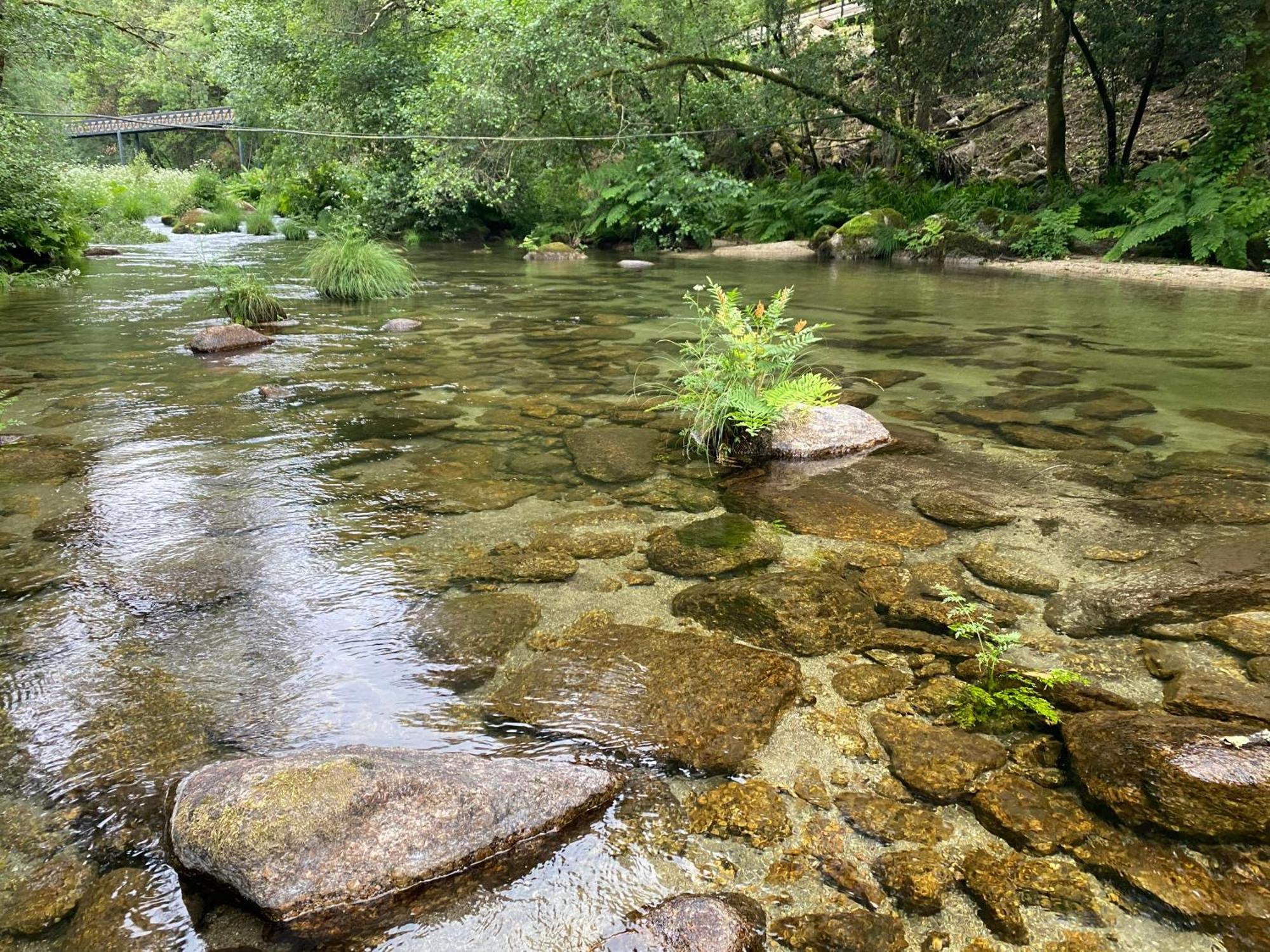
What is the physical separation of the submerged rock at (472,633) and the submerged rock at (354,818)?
546mm

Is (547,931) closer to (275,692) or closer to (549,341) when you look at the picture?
(275,692)

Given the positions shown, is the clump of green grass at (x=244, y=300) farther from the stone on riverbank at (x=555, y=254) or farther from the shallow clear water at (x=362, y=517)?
the stone on riverbank at (x=555, y=254)

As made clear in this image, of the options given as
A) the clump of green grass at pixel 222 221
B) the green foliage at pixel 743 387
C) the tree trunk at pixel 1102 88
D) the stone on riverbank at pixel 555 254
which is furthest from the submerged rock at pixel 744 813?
the clump of green grass at pixel 222 221

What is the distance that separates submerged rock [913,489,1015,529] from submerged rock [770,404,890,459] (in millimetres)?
729

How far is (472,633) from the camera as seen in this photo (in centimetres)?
265

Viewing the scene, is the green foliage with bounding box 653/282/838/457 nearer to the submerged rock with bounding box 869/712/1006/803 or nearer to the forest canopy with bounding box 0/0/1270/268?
the submerged rock with bounding box 869/712/1006/803

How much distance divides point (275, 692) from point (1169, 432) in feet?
16.4

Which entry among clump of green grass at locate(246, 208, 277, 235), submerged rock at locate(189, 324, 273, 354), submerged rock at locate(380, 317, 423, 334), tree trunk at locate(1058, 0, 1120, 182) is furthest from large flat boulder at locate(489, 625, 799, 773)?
clump of green grass at locate(246, 208, 277, 235)

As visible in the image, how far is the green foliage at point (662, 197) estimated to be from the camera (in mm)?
15523

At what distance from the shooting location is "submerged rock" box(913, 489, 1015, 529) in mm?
3438

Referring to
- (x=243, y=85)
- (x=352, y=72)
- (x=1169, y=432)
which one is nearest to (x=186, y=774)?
(x=1169, y=432)

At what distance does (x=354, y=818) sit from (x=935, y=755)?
147 centimetres

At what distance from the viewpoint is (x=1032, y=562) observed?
3064 millimetres

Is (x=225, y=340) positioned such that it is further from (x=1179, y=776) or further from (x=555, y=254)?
(x=555, y=254)
